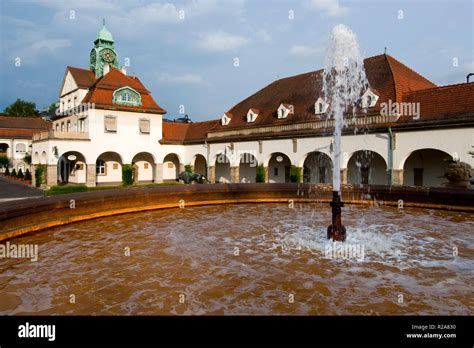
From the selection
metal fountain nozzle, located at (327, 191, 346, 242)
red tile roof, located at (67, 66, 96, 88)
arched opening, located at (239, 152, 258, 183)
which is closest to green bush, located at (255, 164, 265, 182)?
arched opening, located at (239, 152, 258, 183)

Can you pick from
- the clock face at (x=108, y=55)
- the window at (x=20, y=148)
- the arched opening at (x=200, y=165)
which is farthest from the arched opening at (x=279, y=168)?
the window at (x=20, y=148)

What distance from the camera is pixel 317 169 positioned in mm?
28578

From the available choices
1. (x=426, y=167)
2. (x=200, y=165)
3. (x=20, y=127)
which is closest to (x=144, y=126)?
(x=200, y=165)

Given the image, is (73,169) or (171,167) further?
(171,167)

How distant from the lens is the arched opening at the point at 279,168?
30133 mm

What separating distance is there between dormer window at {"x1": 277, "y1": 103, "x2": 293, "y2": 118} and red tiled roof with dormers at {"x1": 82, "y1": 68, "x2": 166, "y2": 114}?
14.3 meters

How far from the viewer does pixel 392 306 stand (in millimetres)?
4477

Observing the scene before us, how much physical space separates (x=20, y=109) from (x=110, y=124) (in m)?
70.3

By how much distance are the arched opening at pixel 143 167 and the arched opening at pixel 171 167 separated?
171 cm

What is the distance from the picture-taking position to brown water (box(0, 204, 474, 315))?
14.8 feet

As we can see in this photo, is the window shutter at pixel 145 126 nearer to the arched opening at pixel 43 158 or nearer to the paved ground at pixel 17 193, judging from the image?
the arched opening at pixel 43 158

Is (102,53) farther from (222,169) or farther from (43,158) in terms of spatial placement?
(222,169)
